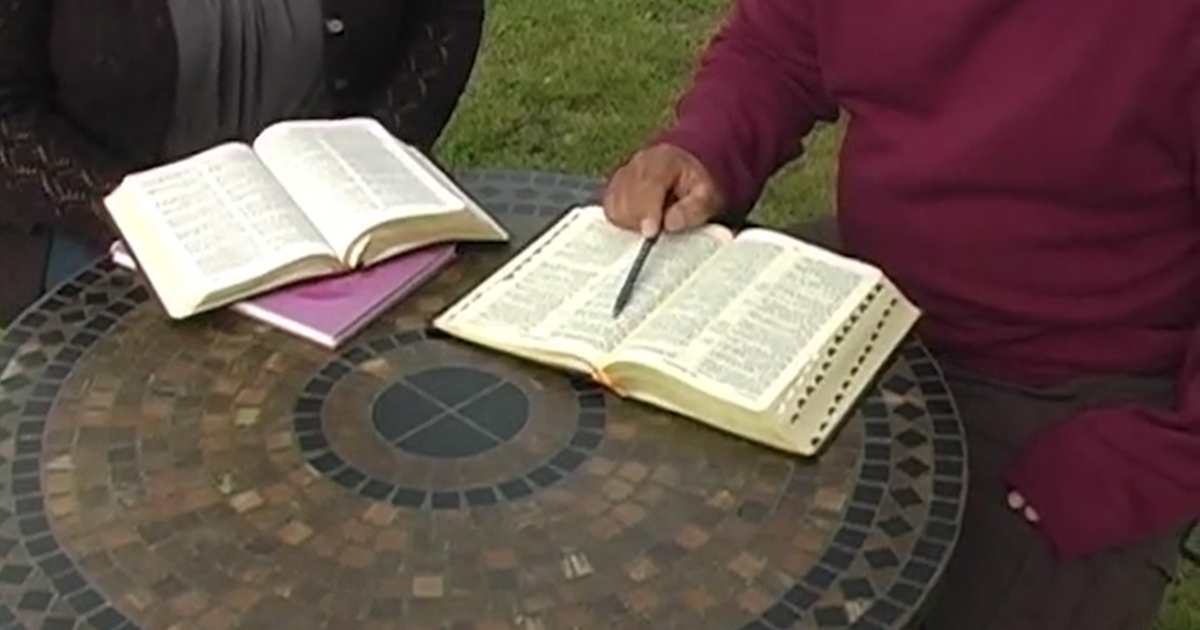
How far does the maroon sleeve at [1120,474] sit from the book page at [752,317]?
9.4 inches

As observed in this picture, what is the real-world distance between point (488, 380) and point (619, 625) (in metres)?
0.32

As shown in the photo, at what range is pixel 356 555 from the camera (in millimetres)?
1520

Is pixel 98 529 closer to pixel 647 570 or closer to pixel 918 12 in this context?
pixel 647 570

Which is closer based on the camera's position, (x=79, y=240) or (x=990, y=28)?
(x=990, y=28)

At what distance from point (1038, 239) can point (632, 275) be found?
383 millimetres

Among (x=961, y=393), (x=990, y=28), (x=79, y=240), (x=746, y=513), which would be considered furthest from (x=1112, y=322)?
(x=79, y=240)

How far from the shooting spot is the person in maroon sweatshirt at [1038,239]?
182cm

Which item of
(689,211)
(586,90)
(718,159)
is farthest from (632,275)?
(586,90)

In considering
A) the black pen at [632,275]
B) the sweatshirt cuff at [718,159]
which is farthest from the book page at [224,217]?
the sweatshirt cuff at [718,159]

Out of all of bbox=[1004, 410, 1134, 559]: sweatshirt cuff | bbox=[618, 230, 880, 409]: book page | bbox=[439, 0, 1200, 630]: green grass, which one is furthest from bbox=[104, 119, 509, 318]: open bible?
bbox=[439, 0, 1200, 630]: green grass

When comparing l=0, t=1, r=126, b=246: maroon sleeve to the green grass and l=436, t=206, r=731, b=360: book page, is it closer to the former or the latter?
l=436, t=206, r=731, b=360: book page

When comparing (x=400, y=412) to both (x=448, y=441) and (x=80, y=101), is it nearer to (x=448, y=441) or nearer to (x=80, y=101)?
(x=448, y=441)

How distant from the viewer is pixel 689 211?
1917 millimetres

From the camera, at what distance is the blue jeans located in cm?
229
